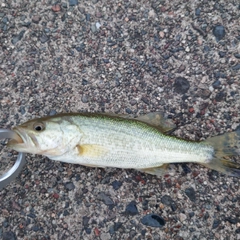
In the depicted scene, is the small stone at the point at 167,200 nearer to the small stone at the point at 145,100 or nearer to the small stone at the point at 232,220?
the small stone at the point at 232,220

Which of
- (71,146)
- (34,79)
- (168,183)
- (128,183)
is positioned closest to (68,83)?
(34,79)

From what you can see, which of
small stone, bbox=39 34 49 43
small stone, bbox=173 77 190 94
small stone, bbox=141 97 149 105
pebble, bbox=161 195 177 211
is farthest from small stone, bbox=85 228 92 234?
small stone, bbox=39 34 49 43

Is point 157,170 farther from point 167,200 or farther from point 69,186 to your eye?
point 69,186

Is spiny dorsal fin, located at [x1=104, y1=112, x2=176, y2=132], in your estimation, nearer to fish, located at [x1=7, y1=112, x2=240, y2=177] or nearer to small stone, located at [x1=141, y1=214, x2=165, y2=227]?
fish, located at [x1=7, y1=112, x2=240, y2=177]

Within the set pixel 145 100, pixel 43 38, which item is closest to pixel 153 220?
pixel 145 100

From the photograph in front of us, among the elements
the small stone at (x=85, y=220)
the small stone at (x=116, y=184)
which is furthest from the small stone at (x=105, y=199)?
the small stone at (x=85, y=220)
